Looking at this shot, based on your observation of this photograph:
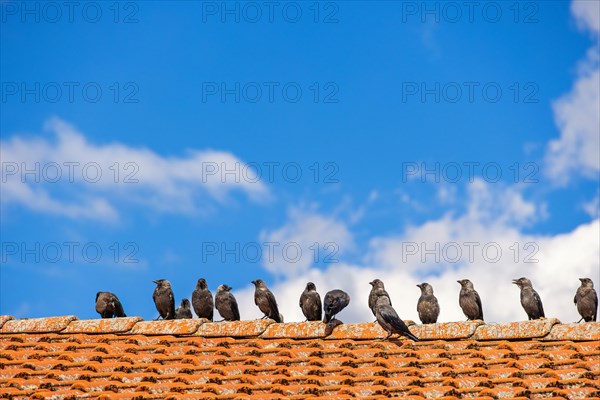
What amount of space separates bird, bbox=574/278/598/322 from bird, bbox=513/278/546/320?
3.21ft

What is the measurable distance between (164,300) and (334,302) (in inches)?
134

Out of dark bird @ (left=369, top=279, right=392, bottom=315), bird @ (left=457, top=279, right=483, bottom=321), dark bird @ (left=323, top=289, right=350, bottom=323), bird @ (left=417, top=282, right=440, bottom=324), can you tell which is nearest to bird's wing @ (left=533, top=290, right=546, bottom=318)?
bird @ (left=457, top=279, right=483, bottom=321)

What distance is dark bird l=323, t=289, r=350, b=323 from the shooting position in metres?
13.6

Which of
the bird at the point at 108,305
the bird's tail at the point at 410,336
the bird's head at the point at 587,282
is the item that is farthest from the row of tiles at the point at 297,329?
the bird's head at the point at 587,282

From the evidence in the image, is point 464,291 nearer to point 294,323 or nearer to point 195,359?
point 294,323

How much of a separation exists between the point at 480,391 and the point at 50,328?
5.93 meters

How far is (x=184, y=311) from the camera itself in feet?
58.9

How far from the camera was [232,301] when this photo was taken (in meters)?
15.2

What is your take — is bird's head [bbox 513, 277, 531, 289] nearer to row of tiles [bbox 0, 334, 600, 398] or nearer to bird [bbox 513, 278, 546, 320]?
bird [bbox 513, 278, 546, 320]

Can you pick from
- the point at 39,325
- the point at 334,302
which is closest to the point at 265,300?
the point at 334,302

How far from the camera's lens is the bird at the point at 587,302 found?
1428 centimetres

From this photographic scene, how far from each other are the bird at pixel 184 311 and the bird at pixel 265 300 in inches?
96.4

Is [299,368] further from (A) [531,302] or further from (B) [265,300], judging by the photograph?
(A) [531,302]

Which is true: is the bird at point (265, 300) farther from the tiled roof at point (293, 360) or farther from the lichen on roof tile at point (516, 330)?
the lichen on roof tile at point (516, 330)
